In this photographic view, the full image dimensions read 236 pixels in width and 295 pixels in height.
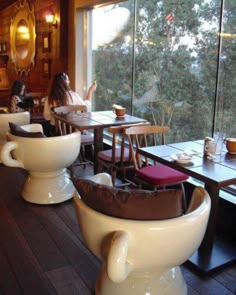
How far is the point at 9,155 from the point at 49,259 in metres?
1.07

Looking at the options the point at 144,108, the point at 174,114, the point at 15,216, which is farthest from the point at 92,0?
the point at 15,216

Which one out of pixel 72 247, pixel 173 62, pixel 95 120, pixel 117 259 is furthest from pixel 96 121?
pixel 117 259

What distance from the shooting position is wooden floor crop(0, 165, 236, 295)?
2162mm

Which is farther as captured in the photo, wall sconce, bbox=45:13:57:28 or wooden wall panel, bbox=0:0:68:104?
wall sconce, bbox=45:13:57:28

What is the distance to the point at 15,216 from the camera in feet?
10.2

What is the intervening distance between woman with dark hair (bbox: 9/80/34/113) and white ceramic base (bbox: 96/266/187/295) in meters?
4.11

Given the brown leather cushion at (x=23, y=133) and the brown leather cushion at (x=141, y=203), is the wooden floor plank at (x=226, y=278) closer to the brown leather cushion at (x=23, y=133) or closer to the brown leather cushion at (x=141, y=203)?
the brown leather cushion at (x=141, y=203)

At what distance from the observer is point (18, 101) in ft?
18.2

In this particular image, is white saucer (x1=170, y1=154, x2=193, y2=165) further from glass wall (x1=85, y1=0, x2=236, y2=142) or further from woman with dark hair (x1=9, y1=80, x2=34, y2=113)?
woman with dark hair (x1=9, y1=80, x2=34, y2=113)

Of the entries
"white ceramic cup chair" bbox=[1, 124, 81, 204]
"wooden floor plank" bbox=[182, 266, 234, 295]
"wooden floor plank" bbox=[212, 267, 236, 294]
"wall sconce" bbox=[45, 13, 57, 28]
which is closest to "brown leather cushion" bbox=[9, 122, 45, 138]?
"white ceramic cup chair" bbox=[1, 124, 81, 204]

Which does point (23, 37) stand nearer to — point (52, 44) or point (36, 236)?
point (52, 44)

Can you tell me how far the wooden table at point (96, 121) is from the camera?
367 centimetres

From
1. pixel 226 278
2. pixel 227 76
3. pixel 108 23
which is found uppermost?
pixel 108 23

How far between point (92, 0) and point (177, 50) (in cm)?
171
